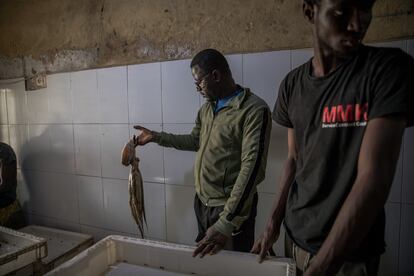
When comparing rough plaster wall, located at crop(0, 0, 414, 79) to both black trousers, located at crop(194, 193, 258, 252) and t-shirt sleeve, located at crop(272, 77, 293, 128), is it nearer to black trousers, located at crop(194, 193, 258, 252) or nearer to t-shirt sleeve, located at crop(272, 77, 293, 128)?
t-shirt sleeve, located at crop(272, 77, 293, 128)

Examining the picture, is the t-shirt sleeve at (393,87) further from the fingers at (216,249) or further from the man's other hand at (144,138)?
the man's other hand at (144,138)

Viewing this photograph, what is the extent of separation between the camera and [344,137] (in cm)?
88

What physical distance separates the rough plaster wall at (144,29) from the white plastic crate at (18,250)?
152cm

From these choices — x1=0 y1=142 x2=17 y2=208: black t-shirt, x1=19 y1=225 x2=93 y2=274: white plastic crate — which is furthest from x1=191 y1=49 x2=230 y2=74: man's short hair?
x1=0 y1=142 x2=17 y2=208: black t-shirt

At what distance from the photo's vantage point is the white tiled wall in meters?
1.87

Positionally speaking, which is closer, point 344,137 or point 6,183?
point 344,137

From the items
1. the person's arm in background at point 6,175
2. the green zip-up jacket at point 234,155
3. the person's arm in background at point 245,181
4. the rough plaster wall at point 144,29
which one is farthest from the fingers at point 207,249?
the person's arm in background at point 6,175

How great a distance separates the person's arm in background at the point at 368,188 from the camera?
2.49 ft

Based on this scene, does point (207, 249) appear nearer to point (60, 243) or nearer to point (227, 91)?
point (227, 91)

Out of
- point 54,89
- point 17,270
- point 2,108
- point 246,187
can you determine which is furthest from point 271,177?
point 2,108

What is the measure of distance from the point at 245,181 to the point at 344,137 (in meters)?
0.59

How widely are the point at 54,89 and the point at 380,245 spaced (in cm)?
291

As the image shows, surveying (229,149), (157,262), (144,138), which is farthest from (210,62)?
(157,262)

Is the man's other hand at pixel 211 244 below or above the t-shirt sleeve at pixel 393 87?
below
